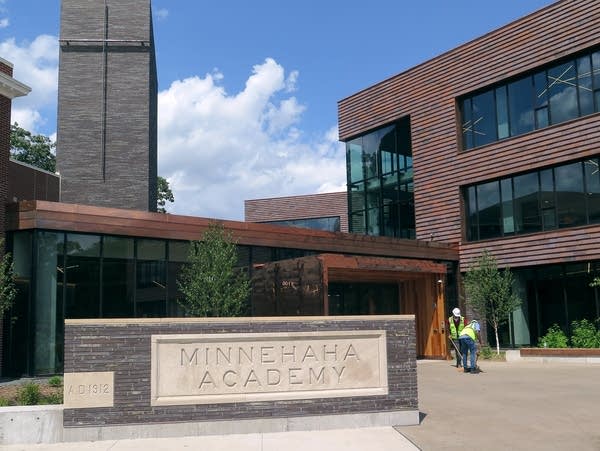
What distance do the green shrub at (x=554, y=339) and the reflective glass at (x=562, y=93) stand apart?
285 inches

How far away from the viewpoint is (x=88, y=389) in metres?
9.29

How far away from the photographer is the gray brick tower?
2792 cm

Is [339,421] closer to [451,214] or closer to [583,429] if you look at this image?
[583,429]

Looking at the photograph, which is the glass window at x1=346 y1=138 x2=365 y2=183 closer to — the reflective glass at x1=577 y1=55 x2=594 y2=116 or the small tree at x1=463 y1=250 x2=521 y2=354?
the small tree at x1=463 y1=250 x2=521 y2=354

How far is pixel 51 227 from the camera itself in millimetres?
16812

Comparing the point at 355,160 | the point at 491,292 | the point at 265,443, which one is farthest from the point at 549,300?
the point at 265,443

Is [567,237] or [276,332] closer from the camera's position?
[276,332]

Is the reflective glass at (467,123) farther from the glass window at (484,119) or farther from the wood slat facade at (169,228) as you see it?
the wood slat facade at (169,228)

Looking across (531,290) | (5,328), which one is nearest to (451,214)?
(531,290)

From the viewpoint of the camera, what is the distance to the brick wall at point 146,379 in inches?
367

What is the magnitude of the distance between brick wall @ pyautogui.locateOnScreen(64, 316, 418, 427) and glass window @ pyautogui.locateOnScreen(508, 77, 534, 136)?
649 inches

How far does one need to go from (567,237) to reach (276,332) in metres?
15.6

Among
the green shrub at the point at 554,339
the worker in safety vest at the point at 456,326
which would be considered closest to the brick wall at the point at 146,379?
the worker in safety vest at the point at 456,326

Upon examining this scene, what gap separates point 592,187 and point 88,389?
60.0 feet
